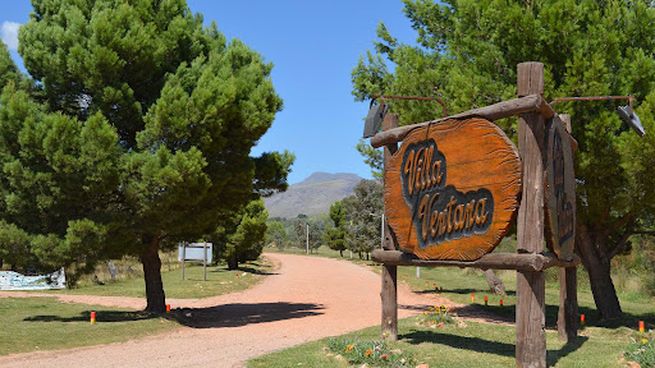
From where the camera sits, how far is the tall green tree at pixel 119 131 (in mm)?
12258

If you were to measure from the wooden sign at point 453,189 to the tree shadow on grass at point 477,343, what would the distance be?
1.82 metres

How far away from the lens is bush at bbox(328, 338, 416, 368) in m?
8.00

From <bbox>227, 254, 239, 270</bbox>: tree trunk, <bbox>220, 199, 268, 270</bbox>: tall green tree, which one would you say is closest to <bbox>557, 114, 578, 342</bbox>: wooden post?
<bbox>220, 199, 268, 270</bbox>: tall green tree

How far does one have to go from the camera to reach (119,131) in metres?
13.9

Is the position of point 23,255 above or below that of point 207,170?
below

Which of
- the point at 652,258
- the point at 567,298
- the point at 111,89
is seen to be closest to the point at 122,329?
the point at 111,89

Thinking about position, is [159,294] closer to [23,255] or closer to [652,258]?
[23,255]

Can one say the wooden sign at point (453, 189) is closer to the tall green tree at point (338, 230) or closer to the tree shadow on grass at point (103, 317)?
the tree shadow on grass at point (103, 317)

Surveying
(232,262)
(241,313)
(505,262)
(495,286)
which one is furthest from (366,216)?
(505,262)

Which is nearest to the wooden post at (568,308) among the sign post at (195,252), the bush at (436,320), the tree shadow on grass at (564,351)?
the tree shadow on grass at (564,351)

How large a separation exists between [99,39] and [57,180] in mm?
3083

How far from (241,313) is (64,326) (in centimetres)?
496

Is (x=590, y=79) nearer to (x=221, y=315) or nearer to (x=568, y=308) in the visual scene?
(x=568, y=308)

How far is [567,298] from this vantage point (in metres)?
11.0
